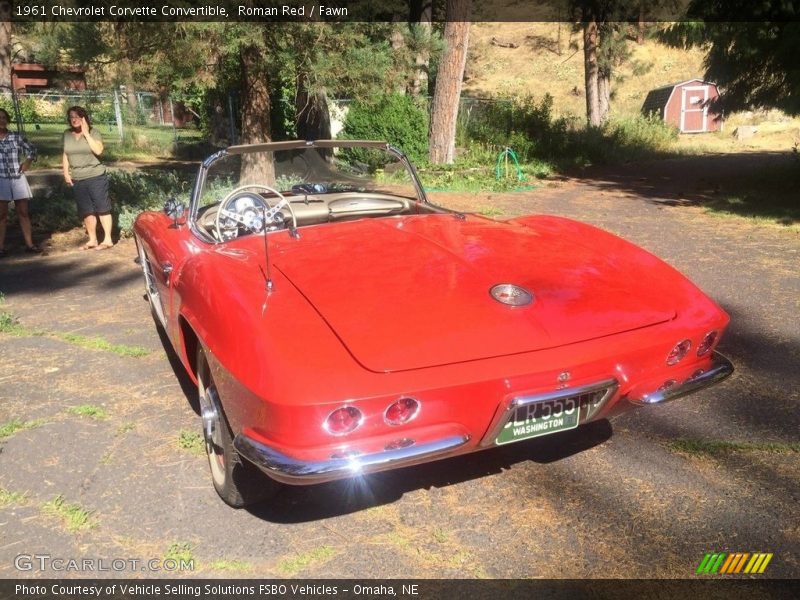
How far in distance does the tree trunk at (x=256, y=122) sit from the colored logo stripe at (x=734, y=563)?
32.3 ft

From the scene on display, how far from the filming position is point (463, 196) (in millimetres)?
13508

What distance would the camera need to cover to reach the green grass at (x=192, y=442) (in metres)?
3.55

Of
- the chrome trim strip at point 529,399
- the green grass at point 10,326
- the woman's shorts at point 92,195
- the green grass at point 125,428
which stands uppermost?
the woman's shorts at point 92,195

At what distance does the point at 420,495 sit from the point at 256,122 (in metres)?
9.70

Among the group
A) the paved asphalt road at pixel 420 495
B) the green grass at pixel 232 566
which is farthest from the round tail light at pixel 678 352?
the green grass at pixel 232 566

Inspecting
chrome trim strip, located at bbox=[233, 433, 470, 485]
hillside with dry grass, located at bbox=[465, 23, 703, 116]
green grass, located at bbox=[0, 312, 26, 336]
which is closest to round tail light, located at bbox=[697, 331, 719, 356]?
chrome trim strip, located at bbox=[233, 433, 470, 485]

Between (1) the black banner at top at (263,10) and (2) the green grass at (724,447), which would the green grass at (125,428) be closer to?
(2) the green grass at (724,447)

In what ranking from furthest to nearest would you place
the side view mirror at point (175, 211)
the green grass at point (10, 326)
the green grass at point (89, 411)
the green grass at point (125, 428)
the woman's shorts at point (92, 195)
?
1. the woman's shorts at point (92, 195)
2. the green grass at point (10, 326)
3. the side view mirror at point (175, 211)
4. the green grass at point (89, 411)
5. the green grass at point (125, 428)

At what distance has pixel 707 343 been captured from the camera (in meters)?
3.01

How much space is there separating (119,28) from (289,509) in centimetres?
859

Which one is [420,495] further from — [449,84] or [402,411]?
[449,84]

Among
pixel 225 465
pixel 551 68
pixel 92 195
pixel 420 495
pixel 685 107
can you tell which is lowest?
pixel 420 495

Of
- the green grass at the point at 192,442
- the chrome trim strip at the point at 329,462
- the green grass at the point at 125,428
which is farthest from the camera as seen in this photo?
the green grass at the point at 125,428

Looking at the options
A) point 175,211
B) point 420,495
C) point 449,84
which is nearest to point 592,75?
point 449,84
